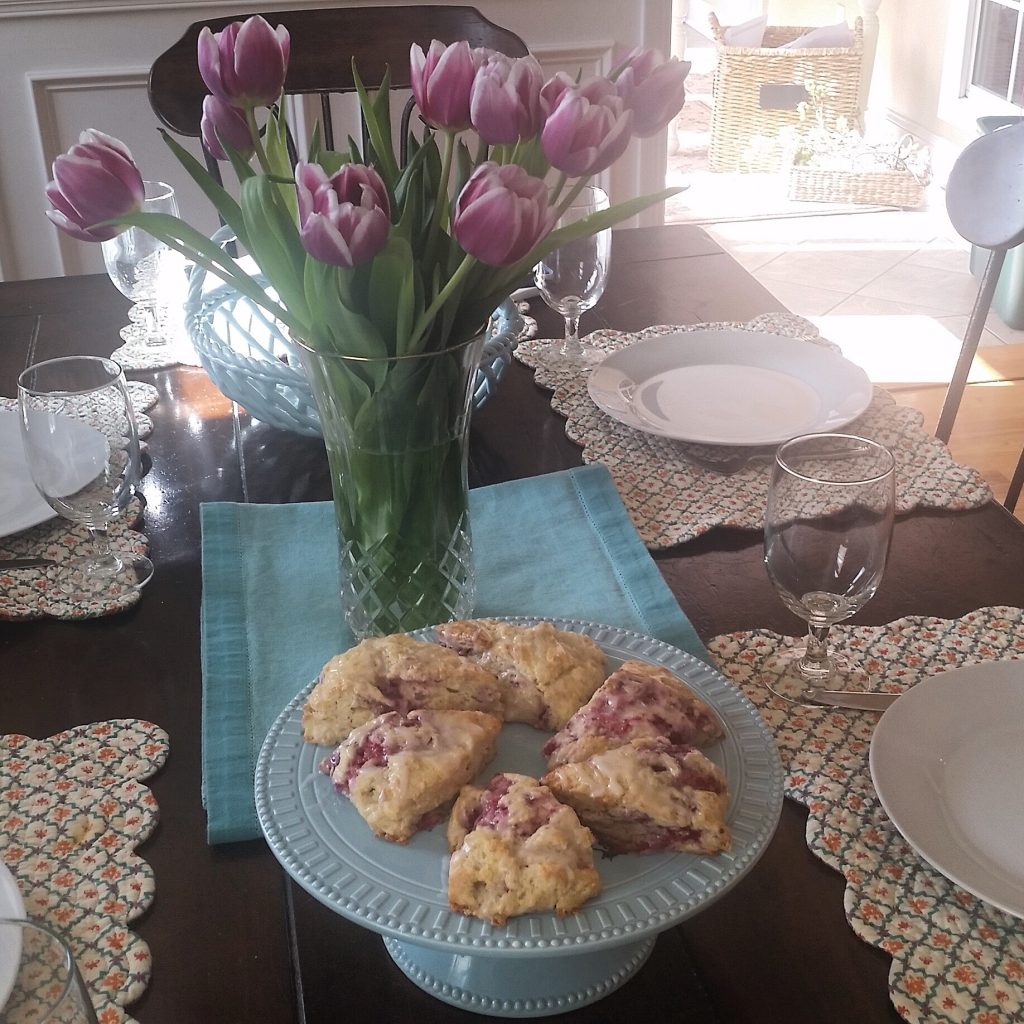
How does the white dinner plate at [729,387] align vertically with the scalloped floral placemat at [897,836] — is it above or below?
above

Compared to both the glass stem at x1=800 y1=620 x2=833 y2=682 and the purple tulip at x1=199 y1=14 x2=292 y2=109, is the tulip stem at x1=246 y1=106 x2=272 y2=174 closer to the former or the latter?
the purple tulip at x1=199 y1=14 x2=292 y2=109

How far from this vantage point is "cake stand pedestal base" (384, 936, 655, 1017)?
0.59 metres

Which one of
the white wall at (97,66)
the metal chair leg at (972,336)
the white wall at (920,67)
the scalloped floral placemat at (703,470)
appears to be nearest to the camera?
the scalloped floral placemat at (703,470)

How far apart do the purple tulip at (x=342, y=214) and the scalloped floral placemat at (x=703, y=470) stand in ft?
1.47

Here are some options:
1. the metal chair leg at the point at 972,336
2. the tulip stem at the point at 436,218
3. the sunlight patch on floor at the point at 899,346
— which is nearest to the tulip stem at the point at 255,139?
the tulip stem at the point at 436,218

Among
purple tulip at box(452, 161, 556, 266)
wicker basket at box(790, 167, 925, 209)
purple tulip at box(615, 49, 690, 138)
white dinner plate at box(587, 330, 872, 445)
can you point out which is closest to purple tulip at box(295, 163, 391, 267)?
purple tulip at box(452, 161, 556, 266)

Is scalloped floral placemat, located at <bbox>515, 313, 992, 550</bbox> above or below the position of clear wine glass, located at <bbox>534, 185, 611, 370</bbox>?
below

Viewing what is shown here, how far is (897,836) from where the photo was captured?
27.2 inches

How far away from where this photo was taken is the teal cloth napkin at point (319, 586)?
810 mm

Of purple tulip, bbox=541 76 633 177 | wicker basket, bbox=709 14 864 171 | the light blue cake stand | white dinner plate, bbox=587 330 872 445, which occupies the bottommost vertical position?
wicker basket, bbox=709 14 864 171

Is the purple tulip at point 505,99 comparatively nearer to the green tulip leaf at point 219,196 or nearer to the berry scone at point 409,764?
the green tulip leaf at point 219,196

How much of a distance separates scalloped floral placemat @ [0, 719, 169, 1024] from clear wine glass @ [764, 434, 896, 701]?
1.42 feet

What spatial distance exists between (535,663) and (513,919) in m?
0.17

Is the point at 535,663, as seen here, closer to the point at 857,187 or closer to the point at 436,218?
the point at 436,218
